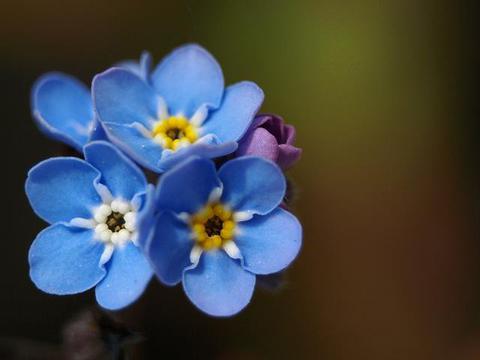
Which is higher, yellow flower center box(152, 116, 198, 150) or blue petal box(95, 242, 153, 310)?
yellow flower center box(152, 116, 198, 150)

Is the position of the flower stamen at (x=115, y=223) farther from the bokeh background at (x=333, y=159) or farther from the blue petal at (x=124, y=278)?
the bokeh background at (x=333, y=159)

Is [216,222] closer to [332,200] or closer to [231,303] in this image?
[231,303]

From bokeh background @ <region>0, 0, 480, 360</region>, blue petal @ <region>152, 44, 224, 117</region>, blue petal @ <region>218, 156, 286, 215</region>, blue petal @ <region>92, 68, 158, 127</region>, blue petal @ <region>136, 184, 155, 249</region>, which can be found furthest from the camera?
bokeh background @ <region>0, 0, 480, 360</region>

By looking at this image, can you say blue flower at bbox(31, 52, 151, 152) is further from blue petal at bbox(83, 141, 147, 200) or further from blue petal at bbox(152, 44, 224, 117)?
blue petal at bbox(83, 141, 147, 200)

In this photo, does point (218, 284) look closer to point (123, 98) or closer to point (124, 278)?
point (124, 278)

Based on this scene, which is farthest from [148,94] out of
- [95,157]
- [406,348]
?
[406,348]

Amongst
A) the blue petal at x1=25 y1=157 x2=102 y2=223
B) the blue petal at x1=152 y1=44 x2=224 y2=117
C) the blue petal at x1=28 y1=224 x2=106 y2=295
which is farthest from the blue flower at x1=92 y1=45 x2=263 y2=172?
the blue petal at x1=28 y1=224 x2=106 y2=295

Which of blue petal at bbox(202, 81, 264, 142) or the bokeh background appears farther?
the bokeh background
